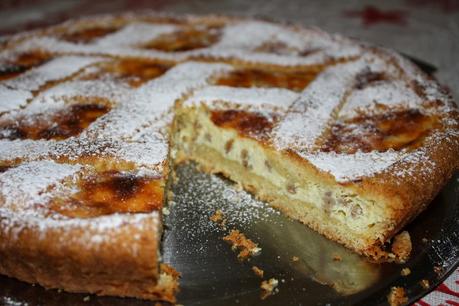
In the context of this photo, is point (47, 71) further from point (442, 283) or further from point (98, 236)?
point (442, 283)

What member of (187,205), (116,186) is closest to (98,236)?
(116,186)

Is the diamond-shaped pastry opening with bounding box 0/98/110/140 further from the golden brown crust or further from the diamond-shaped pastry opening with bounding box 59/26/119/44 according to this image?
the diamond-shaped pastry opening with bounding box 59/26/119/44

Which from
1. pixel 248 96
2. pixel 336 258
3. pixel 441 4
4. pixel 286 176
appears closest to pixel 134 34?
pixel 248 96

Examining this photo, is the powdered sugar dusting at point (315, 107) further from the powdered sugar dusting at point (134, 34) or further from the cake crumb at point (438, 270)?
the powdered sugar dusting at point (134, 34)

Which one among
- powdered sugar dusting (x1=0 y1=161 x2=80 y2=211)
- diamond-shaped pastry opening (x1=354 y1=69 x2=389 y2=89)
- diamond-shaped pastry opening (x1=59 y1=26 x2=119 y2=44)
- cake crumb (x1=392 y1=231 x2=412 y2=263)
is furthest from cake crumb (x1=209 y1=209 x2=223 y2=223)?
diamond-shaped pastry opening (x1=59 y1=26 x2=119 y2=44)

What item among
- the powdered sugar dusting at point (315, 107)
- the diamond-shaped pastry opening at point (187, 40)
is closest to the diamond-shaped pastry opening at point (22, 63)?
the diamond-shaped pastry opening at point (187, 40)
